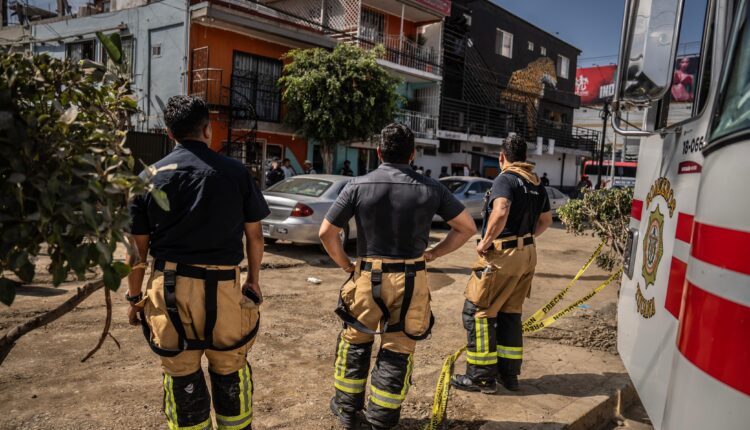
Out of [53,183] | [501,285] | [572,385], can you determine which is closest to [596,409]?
[572,385]

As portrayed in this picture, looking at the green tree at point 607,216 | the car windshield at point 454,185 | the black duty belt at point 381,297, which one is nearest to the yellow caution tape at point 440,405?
the black duty belt at point 381,297

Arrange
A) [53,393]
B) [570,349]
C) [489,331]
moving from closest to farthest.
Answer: [53,393] → [489,331] → [570,349]

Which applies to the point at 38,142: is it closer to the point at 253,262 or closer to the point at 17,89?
the point at 17,89

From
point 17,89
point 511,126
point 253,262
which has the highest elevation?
point 511,126

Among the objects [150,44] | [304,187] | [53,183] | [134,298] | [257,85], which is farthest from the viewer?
[257,85]

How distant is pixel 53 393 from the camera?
363 centimetres

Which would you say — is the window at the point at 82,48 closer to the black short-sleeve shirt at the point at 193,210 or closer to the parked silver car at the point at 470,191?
the parked silver car at the point at 470,191

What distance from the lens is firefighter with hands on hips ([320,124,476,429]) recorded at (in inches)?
124

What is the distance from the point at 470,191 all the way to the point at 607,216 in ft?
28.6

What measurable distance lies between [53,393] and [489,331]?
2.99m

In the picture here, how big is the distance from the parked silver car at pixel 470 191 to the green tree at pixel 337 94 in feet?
10.1

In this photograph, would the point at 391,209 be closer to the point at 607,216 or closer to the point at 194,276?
the point at 194,276

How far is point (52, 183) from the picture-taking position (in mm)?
1536

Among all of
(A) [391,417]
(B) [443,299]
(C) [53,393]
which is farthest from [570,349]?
(C) [53,393]
